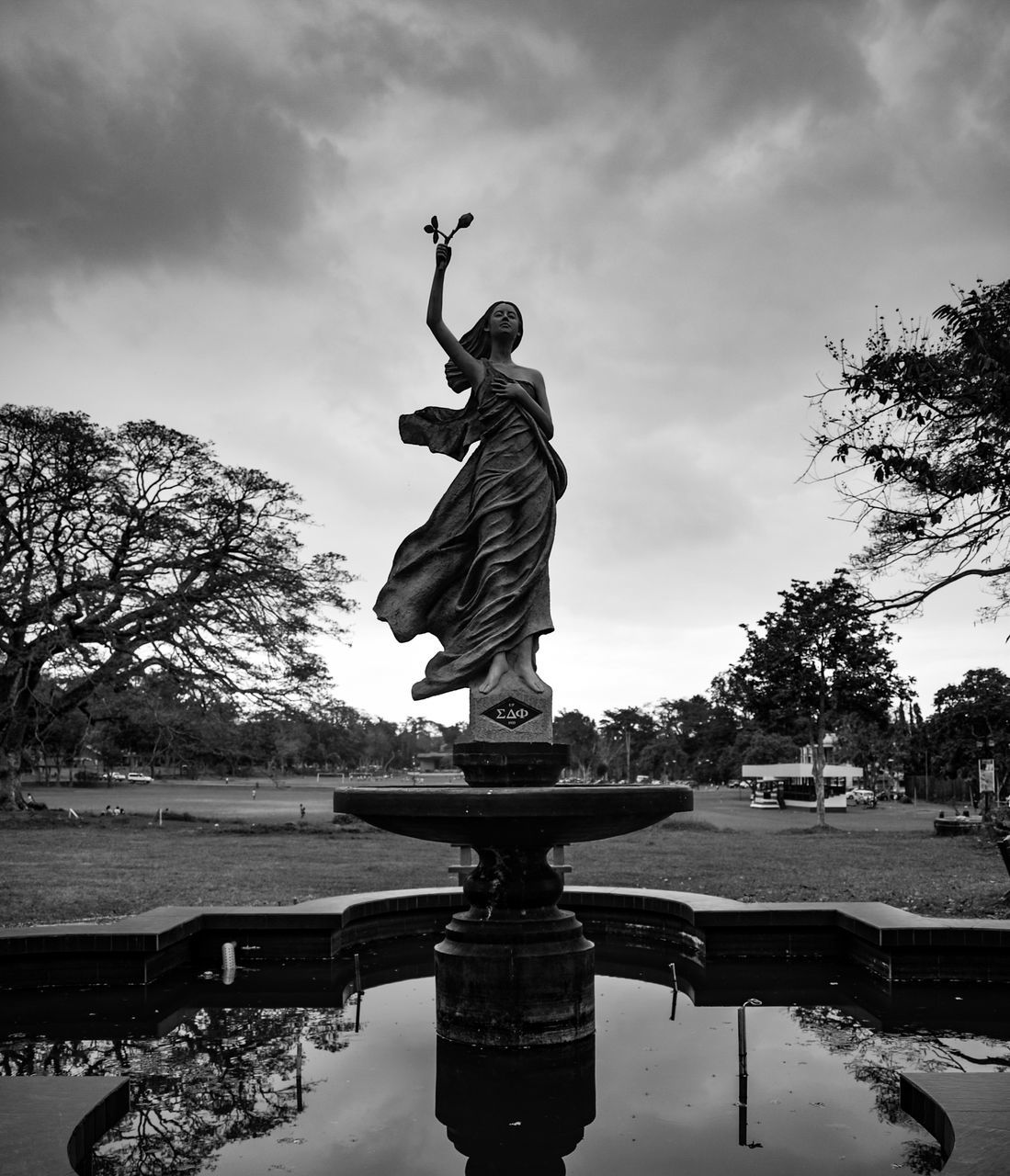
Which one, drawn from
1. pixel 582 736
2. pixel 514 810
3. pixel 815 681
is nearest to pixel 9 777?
pixel 815 681

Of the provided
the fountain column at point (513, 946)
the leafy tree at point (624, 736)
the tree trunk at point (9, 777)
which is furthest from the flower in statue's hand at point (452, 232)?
the leafy tree at point (624, 736)

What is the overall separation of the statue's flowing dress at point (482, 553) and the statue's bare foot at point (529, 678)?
7.4 inches

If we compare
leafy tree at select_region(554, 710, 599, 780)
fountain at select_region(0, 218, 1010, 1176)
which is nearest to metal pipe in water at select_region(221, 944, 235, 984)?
fountain at select_region(0, 218, 1010, 1176)

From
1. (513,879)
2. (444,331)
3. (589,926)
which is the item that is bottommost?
(589,926)

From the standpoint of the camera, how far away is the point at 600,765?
3396 inches

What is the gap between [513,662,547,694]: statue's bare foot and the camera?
268 inches

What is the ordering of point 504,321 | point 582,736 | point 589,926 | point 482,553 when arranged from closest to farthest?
point 482,553
point 504,321
point 589,926
point 582,736

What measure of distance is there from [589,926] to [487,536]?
4.28m

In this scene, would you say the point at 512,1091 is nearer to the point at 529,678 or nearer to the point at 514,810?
the point at 514,810

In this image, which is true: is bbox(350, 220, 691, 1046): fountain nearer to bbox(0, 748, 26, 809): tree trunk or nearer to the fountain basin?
the fountain basin

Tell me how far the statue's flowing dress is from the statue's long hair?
0.72 ft

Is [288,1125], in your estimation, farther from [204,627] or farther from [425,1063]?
[204,627]

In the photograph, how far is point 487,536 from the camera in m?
6.98

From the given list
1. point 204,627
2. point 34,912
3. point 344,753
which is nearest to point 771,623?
point 204,627
